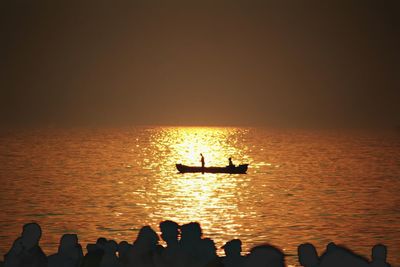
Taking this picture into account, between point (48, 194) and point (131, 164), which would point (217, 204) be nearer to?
point (48, 194)

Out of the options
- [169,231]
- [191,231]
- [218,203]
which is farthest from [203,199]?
[191,231]

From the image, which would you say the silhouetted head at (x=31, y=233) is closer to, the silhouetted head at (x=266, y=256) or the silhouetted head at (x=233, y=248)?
the silhouetted head at (x=233, y=248)

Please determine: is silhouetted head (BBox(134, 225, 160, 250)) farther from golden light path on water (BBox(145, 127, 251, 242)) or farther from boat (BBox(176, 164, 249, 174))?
boat (BBox(176, 164, 249, 174))

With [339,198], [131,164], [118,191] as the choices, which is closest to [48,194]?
[118,191]

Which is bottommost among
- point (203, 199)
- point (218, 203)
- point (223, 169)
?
point (218, 203)

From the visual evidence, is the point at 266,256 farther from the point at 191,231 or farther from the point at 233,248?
the point at 233,248

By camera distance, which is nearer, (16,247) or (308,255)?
(308,255)

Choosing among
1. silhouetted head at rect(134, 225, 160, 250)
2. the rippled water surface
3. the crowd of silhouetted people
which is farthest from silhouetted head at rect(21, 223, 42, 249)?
the rippled water surface

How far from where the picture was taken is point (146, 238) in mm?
8656

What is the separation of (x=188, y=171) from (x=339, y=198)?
33.7m

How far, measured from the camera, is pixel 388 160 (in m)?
159

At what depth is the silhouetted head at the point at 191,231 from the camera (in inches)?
341

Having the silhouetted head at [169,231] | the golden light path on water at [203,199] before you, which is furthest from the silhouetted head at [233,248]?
the golden light path on water at [203,199]

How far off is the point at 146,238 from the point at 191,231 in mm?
447
